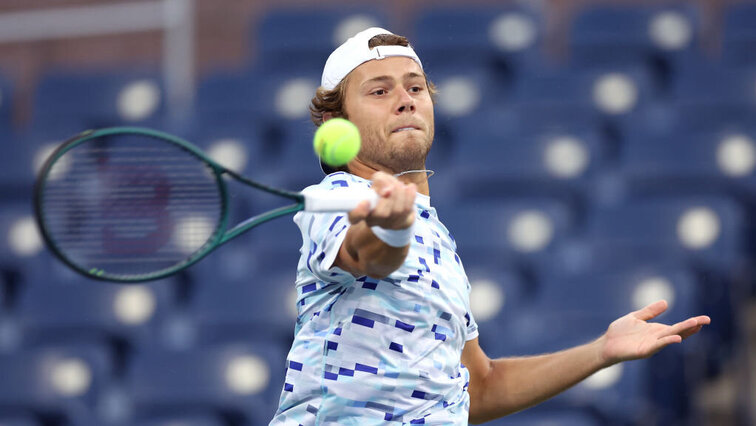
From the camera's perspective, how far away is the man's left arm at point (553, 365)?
249 centimetres

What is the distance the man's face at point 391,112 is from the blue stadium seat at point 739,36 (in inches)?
141

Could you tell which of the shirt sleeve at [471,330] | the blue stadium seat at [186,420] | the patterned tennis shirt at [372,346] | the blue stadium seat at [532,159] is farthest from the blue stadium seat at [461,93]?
the patterned tennis shirt at [372,346]

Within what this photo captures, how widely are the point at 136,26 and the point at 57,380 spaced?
257cm

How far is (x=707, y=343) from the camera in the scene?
464 centimetres

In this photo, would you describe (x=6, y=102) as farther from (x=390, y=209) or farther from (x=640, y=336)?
(x=390, y=209)

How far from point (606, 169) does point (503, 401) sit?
111 inches

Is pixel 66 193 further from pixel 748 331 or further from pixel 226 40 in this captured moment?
pixel 748 331

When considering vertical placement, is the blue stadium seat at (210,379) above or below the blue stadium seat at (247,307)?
below

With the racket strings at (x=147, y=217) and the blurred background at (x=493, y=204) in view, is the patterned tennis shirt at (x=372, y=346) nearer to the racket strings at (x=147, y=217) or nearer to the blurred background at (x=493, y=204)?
the racket strings at (x=147, y=217)

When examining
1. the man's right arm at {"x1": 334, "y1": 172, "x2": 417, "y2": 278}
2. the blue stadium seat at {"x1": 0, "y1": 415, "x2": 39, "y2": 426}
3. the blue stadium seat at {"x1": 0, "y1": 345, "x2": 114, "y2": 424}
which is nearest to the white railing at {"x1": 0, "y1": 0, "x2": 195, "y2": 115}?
the blue stadium seat at {"x1": 0, "y1": 345, "x2": 114, "y2": 424}

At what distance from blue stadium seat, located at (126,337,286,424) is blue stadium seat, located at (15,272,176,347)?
0.88ft

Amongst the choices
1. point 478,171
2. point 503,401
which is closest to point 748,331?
point 478,171

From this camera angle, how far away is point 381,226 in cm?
197

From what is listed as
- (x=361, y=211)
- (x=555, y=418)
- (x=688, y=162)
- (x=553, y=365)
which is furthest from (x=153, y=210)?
(x=688, y=162)
